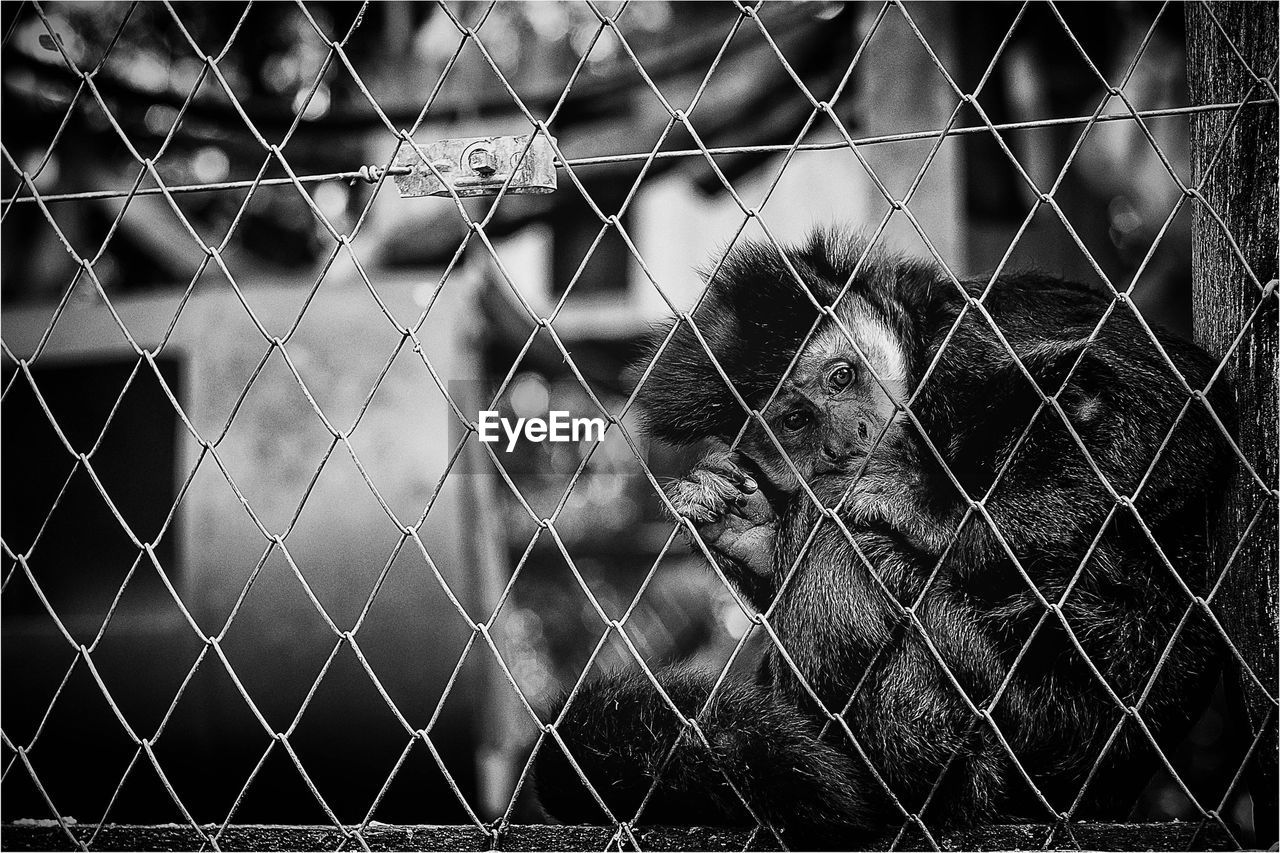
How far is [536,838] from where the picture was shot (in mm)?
1646

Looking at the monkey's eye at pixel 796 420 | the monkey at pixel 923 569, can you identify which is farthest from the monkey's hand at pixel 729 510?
the monkey's eye at pixel 796 420

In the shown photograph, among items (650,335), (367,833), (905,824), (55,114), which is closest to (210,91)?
(55,114)

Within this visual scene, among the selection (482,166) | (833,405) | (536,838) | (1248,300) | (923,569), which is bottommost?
(536,838)

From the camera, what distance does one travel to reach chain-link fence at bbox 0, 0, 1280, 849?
1.58m

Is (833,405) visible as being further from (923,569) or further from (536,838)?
(536,838)

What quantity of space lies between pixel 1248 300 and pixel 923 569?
702mm

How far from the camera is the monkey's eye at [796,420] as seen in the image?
→ 1.95 m

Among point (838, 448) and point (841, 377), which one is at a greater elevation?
point (841, 377)

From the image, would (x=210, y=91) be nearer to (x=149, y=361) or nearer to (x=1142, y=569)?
(x=149, y=361)

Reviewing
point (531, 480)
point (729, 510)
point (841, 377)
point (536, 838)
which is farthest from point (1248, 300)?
point (536, 838)

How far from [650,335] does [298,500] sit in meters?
0.79

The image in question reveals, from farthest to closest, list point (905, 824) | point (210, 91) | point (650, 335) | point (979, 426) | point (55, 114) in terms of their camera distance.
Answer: point (210, 91) → point (55, 114) → point (650, 335) → point (979, 426) → point (905, 824)

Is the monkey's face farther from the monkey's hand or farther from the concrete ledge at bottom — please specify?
the concrete ledge at bottom

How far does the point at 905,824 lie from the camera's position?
Result: 1.59 m
